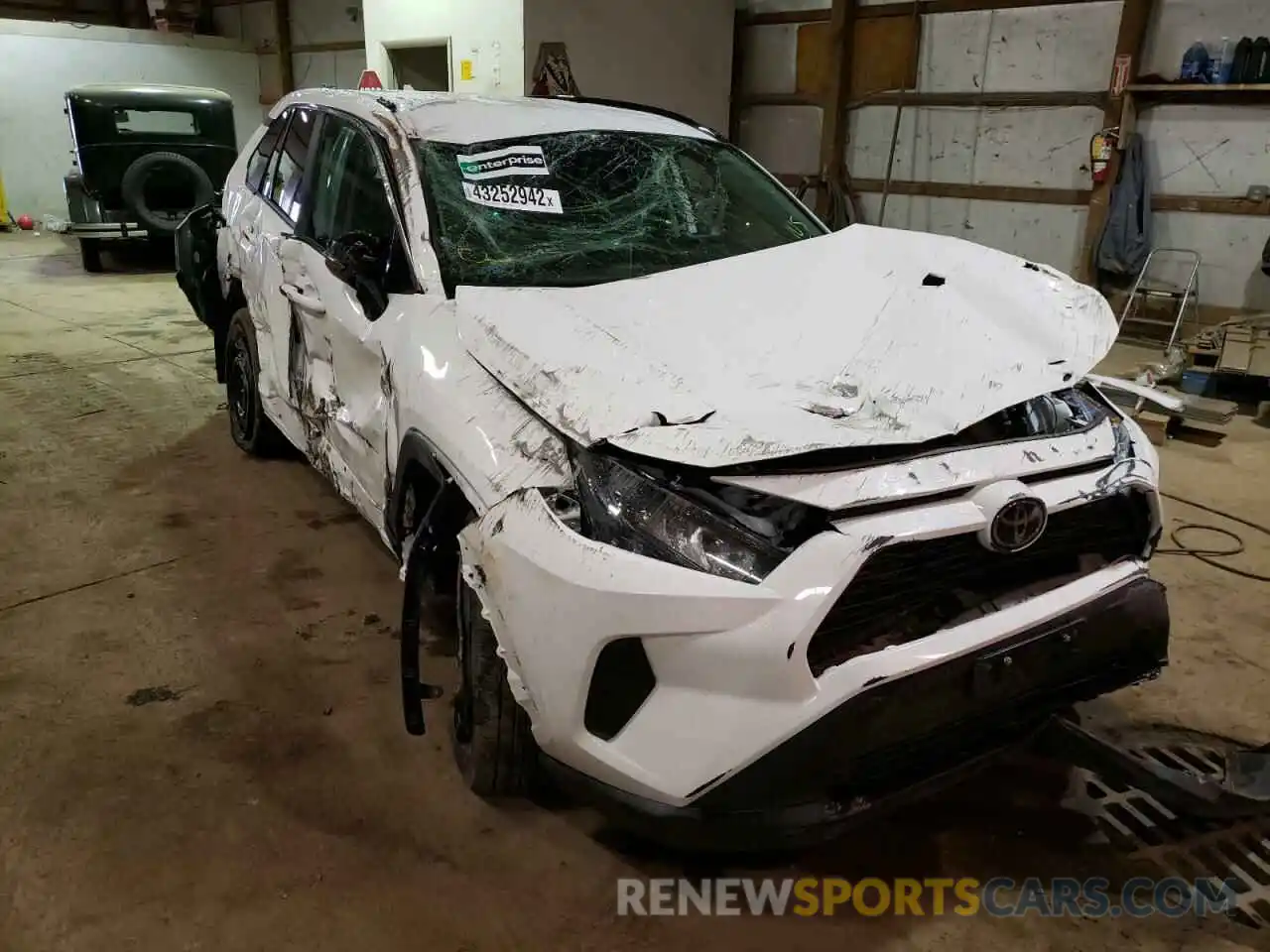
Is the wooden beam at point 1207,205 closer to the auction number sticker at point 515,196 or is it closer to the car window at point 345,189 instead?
the auction number sticker at point 515,196

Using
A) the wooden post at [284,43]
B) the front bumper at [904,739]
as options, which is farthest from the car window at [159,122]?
the front bumper at [904,739]

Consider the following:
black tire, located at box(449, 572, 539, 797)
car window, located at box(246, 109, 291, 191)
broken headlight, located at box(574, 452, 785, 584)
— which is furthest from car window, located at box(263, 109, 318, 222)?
broken headlight, located at box(574, 452, 785, 584)

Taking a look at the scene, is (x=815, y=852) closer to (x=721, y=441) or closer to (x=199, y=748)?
(x=721, y=441)

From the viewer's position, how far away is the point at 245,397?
4.32 m

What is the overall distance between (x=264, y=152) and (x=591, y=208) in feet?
6.05

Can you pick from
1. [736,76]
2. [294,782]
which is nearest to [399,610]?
[294,782]

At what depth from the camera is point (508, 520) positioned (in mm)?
1798

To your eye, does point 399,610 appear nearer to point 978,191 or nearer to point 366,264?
point 366,264

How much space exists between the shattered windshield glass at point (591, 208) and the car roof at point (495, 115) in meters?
0.05

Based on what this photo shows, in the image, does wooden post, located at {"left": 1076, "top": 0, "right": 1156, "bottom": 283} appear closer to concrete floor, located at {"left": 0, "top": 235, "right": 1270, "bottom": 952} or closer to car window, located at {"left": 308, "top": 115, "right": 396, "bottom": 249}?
concrete floor, located at {"left": 0, "top": 235, "right": 1270, "bottom": 952}

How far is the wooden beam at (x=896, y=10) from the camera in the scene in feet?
24.8

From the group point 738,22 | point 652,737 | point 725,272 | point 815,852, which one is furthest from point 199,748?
point 738,22

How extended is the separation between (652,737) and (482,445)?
0.67 metres

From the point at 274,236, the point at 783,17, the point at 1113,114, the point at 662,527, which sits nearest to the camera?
the point at 662,527
